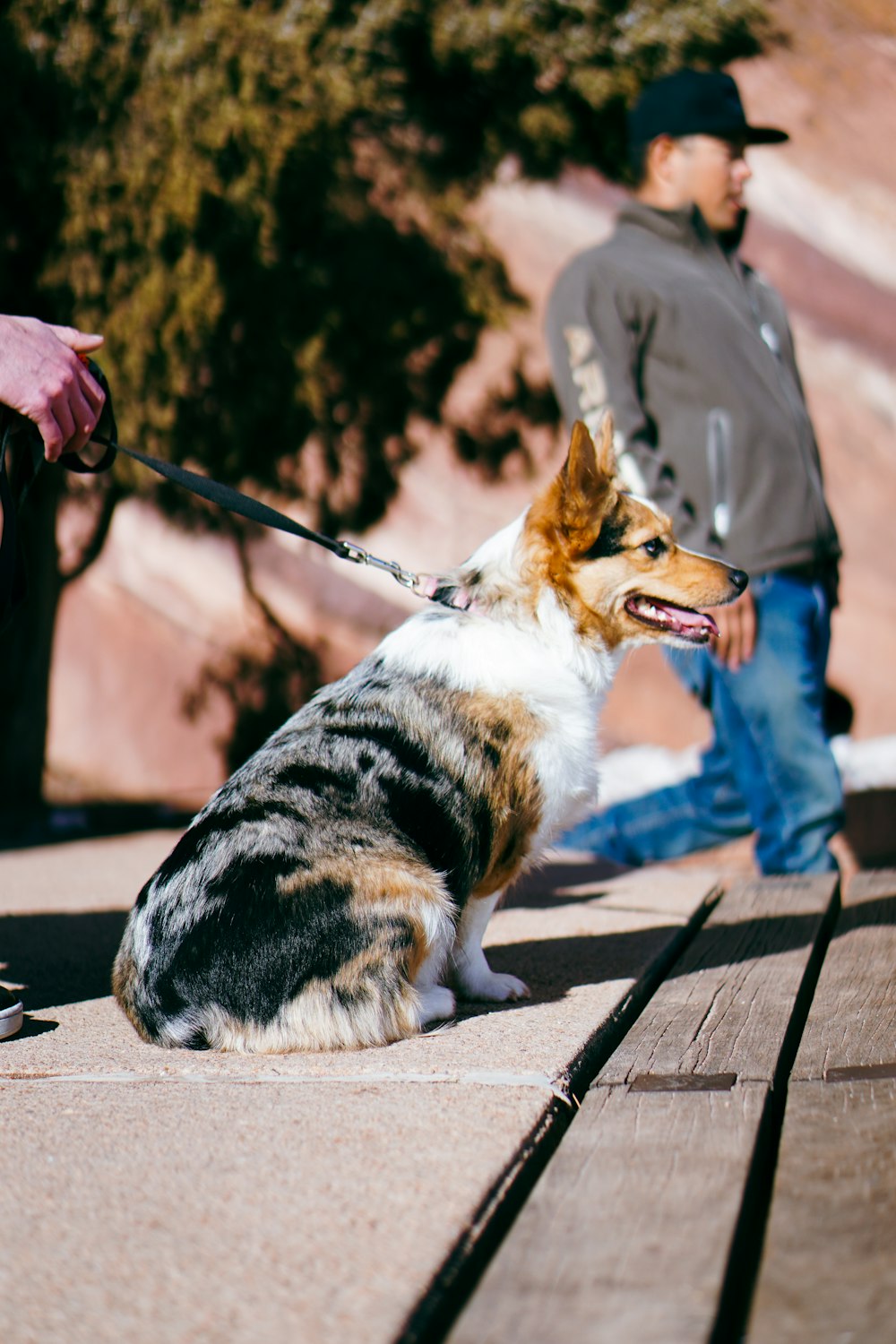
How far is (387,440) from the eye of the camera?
7012 millimetres

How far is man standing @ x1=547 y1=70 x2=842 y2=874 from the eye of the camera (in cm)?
454

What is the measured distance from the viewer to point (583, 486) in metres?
3.24

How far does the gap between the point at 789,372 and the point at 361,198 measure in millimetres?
2737

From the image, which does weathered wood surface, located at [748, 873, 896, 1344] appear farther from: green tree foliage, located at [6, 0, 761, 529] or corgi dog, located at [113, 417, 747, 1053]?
green tree foliage, located at [6, 0, 761, 529]

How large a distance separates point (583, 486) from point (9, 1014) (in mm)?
1750

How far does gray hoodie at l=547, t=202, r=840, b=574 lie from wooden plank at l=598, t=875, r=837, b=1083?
3.71ft

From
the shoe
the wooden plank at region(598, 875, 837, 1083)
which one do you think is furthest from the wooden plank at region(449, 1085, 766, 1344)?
the shoe

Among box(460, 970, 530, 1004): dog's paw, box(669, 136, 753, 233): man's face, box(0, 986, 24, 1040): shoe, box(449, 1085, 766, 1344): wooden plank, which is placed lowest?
box(0, 986, 24, 1040): shoe

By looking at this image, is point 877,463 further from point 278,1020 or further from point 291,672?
point 278,1020

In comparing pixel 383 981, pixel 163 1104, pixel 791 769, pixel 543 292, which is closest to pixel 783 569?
pixel 791 769

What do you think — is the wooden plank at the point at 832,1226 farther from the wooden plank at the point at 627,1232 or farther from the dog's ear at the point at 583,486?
the dog's ear at the point at 583,486

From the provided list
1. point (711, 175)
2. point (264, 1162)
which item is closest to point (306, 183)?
point (711, 175)

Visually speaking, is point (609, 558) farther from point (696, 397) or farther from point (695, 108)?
point (695, 108)

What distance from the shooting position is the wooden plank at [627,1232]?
5.12 feet
